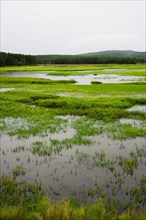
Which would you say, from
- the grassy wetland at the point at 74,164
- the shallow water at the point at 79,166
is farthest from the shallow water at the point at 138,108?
the shallow water at the point at 79,166

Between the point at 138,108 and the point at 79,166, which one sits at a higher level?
the point at 138,108

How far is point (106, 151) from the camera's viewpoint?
14805 millimetres

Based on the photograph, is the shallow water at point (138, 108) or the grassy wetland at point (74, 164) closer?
the grassy wetland at point (74, 164)

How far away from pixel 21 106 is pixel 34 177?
17.4m

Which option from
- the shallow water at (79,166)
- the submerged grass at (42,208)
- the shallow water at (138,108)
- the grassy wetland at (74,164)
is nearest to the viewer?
the submerged grass at (42,208)

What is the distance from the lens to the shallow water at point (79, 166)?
10448 millimetres

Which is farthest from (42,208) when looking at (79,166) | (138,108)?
(138,108)

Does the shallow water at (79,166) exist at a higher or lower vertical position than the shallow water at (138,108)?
lower

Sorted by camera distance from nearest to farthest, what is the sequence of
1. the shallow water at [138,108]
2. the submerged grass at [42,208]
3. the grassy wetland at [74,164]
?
the submerged grass at [42,208] < the grassy wetland at [74,164] < the shallow water at [138,108]

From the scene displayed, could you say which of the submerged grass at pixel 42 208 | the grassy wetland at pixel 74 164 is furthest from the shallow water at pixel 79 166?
the submerged grass at pixel 42 208

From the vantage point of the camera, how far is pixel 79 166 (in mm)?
12758

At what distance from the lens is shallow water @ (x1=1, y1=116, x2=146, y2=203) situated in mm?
10448

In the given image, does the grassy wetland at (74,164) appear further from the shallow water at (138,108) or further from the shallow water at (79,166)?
the shallow water at (138,108)

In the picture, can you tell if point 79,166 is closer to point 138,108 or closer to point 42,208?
point 42,208
